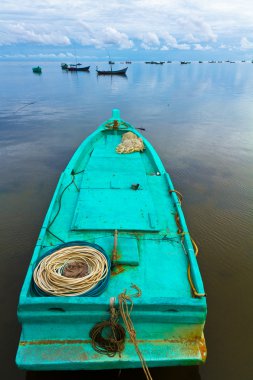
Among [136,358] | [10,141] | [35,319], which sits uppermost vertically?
[35,319]

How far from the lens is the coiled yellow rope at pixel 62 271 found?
3.97 metres

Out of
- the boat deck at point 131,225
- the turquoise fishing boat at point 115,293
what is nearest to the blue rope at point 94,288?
the turquoise fishing boat at point 115,293

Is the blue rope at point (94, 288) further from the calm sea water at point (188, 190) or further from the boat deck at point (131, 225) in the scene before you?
the calm sea water at point (188, 190)

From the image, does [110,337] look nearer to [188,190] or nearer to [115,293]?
[115,293]

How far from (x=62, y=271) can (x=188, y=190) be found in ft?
22.9

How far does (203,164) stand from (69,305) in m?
10.4

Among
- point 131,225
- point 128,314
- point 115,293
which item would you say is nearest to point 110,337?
point 128,314

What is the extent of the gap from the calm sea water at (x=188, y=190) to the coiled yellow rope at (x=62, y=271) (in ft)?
5.31

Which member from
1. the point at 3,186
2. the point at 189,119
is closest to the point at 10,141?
the point at 3,186

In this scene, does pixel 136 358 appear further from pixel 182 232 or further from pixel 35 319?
pixel 182 232

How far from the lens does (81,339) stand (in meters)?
3.74

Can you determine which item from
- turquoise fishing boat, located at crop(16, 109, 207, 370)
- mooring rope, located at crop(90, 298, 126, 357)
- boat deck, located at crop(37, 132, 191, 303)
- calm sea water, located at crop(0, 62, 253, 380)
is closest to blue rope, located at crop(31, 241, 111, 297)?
turquoise fishing boat, located at crop(16, 109, 207, 370)

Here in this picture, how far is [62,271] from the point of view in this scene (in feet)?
14.3

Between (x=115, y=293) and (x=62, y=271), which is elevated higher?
(x=62, y=271)
